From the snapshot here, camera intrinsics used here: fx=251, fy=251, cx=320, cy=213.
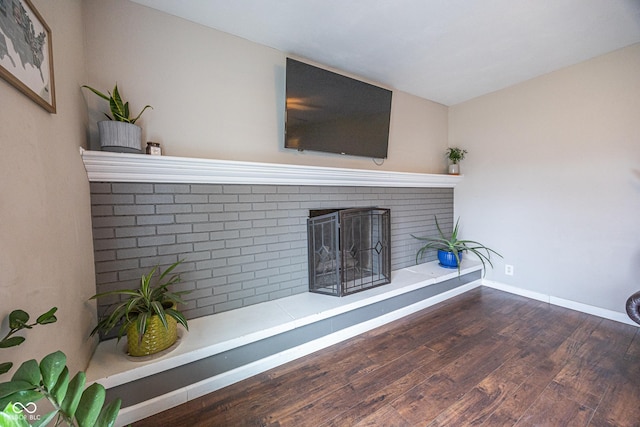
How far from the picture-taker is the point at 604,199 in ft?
7.50

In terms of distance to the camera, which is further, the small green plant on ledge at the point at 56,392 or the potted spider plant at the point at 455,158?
the potted spider plant at the point at 455,158

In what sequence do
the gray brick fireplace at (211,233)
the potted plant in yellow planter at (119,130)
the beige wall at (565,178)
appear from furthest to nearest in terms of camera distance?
1. the beige wall at (565,178)
2. the gray brick fireplace at (211,233)
3. the potted plant in yellow planter at (119,130)

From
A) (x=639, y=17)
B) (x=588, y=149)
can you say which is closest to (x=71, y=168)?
(x=639, y=17)

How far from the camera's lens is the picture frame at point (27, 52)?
0.77m

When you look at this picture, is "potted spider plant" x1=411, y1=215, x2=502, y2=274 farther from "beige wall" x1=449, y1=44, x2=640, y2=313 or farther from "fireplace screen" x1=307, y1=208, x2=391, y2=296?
"fireplace screen" x1=307, y1=208, x2=391, y2=296

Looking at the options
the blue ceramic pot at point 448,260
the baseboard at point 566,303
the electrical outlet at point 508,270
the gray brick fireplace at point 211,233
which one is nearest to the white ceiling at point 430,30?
the gray brick fireplace at point 211,233

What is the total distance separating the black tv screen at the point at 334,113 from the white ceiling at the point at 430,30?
20cm

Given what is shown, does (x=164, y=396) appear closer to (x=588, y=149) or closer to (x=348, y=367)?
→ (x=348, y=367)

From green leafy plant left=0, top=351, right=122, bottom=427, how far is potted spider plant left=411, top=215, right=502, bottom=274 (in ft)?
9.74

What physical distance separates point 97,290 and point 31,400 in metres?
1.31

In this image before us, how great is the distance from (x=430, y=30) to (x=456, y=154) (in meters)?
1.74

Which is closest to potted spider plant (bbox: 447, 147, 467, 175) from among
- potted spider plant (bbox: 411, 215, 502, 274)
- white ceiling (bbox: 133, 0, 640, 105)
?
potted spider plant (bbox: 411, 215, 502, 274)

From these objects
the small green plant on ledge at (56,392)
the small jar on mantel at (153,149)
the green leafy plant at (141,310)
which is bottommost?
the green leafy plant at (141,310)

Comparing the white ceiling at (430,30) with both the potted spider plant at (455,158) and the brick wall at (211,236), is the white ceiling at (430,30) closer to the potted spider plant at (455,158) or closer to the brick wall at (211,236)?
the potted spider plant at (455,158)
